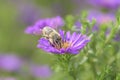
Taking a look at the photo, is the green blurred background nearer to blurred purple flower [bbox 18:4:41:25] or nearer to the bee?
blurred purple flower [bbox 18:4:41:25]

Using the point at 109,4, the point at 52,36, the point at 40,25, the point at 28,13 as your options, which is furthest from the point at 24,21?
the point at 52,36

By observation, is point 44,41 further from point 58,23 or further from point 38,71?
point 38,71

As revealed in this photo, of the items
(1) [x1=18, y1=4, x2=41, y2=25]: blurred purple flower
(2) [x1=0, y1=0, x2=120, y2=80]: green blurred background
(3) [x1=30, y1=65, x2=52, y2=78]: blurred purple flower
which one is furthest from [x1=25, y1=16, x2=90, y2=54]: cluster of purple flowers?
(1) [x1=18, y1=4, x2=41, y2=25]: blurred purple flower

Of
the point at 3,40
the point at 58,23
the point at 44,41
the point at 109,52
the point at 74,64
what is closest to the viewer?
the point at 44,41

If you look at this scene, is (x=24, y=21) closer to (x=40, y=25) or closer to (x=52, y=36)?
(x=40, y=25)

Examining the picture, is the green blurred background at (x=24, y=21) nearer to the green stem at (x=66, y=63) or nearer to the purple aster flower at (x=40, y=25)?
the purple aster flower at (x=40, y=25)

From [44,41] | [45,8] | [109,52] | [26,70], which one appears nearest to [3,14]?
[45,8]
